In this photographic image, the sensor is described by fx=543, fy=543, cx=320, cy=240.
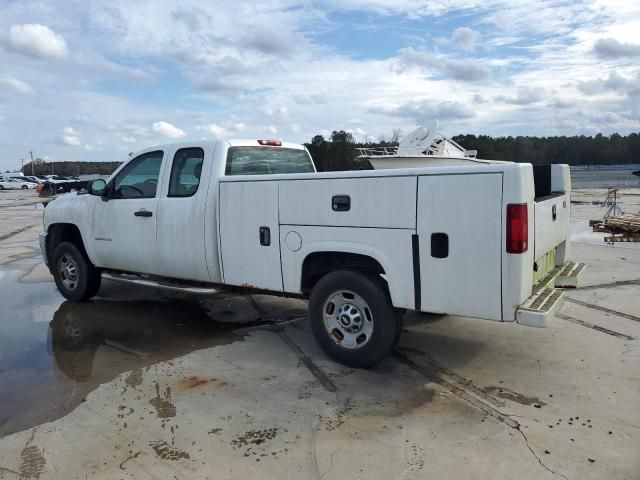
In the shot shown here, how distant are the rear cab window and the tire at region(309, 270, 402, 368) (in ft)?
5.80

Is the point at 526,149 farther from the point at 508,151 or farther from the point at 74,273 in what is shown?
the point at 74,273

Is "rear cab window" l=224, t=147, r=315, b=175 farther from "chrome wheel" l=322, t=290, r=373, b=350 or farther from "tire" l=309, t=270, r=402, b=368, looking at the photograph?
"chrome wheel" l=322, t=290, r=373, b=350

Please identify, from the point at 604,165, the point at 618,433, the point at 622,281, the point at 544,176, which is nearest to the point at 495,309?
the point at 618,433

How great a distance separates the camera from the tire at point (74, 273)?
7.21 meters

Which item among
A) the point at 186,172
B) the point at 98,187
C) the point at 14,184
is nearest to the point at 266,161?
the point at 186,172

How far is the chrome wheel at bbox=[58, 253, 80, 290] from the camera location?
24.1ft

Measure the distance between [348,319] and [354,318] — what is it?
63mm

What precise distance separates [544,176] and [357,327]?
263 centimetres

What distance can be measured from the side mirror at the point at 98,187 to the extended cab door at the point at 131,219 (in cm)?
9

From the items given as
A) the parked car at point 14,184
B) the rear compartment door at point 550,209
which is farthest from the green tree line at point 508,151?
the rear compartment door at point 550,209

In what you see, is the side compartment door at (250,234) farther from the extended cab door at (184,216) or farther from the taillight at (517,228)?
the taillight at (517,228)

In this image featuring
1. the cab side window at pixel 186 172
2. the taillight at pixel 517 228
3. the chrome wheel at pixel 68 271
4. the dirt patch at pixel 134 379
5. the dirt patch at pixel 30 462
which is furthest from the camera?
the chrome wheel at pixel 68 271

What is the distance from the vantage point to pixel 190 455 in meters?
3.51

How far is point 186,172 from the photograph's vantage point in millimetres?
5988
